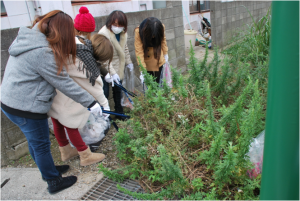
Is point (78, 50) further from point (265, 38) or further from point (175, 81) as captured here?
point (265, 38)

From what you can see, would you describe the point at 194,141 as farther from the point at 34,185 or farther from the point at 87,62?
the point at 34,185

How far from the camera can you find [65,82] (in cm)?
202

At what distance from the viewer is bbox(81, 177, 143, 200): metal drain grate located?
2.16 metres

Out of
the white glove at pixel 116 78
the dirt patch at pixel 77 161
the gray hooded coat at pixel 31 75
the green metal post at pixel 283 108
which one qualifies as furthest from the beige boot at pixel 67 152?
the green metal post at pixel 283 108

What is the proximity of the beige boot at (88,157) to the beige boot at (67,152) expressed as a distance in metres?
0.24

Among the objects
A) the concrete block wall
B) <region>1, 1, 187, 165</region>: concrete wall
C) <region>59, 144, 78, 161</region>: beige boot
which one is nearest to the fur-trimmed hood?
<region>1, 1, 187, 165</region>: concrete wall

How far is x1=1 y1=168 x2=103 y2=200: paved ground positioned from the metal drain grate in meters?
0.07

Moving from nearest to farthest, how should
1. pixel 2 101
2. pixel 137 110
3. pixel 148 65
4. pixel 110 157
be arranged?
pixel 2 101, pixel 137 110, pixel 110 157, pixel 148 65

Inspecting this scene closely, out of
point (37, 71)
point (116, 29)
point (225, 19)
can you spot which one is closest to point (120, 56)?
point (116, 29)

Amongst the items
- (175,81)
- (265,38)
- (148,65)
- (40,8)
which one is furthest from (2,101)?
(265,38)

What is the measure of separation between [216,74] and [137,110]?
1.13 metres

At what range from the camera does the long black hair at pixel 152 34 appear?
130 inches

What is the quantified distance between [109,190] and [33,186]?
2.77 feet

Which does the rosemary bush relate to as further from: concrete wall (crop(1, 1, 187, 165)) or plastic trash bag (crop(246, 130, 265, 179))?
concrete wall (crop(1, 1, 187, 165))
